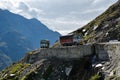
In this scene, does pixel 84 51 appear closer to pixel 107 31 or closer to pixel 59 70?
pixel 59 70

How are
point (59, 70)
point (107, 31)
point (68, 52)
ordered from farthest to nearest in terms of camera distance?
point (107, 31) → point (68, 52) → point (59, 70)

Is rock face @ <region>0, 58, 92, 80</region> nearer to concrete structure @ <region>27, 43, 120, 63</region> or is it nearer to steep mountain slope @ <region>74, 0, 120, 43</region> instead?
concrete structure @ <region>27, 43, 120, 63</region>

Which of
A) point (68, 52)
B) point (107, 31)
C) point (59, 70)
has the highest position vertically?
point (107, 31)

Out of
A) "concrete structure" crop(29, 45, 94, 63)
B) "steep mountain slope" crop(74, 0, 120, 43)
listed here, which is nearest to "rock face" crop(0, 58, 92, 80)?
"concrete structure" crop(29, 45, 94, 63)

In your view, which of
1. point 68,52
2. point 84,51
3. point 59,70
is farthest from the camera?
point 68,52

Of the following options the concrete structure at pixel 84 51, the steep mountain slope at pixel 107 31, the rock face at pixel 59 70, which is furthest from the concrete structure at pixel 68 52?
the steep mountain slope at pixel 107 31

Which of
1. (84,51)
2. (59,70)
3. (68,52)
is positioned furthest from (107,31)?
(59,70)

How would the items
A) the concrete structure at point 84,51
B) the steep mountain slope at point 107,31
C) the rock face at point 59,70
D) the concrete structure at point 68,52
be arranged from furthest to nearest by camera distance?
the steep mountain slope at point 107,31 → the concrete structure at point 68,52 → the rock face at point 59,70 → the concrete structure at point 84,51

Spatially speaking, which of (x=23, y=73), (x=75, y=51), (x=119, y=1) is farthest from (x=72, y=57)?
(x=119, y=1)

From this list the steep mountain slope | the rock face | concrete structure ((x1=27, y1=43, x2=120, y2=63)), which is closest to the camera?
concrete structure ((x1=27, y1=43, x2=120, y2=63))

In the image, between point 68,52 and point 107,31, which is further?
point 107,31

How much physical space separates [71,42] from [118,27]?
20.2 metres

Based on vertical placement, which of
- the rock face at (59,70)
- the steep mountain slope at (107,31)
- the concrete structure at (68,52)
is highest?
the steep mountain slope at (107,31)

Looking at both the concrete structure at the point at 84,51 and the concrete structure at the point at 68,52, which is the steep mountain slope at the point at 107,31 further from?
the concrete structure at the point at 84,51
